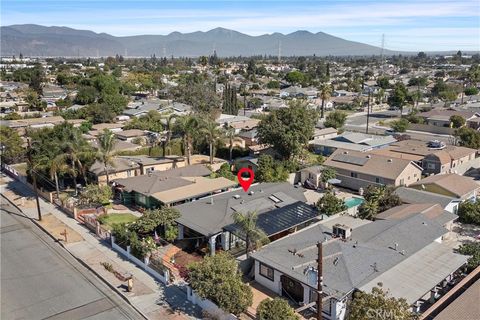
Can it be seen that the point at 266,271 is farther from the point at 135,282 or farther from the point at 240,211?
the point at 135,282

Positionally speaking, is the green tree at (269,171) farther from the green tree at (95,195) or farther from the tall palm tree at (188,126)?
the green tree at (95,195)

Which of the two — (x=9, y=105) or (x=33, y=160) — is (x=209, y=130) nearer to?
(x=33, y=160)

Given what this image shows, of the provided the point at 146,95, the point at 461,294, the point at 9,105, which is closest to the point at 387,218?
the point at 461,294

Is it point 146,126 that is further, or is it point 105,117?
point 105,117

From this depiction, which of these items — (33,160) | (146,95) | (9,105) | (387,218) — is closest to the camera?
(387,218)

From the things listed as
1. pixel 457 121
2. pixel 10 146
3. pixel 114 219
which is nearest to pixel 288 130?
pixel 114 219

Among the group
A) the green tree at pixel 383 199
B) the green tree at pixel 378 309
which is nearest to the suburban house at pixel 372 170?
the green tree at pixel 383 199
